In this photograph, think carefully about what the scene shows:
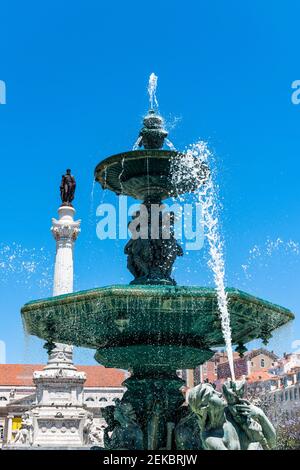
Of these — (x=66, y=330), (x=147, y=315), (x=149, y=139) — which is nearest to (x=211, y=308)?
(x=147, y=315)

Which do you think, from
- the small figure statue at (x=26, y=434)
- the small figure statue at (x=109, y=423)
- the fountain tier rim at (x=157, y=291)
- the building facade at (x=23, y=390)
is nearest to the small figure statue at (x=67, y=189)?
the small figure statue at (x=26, y=434)

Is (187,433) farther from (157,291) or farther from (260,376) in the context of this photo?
(260,376)

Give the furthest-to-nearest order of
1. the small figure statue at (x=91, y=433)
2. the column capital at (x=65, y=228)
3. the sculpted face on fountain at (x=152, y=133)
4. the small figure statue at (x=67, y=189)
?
the small figure statue at (x=67, y=189), the column capital at (x=65, y=228), the small figure statue at (x=91, y=433), the sculpted face on fountain at (x=152, y=133)

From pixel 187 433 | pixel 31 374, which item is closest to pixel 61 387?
pixel 187 433

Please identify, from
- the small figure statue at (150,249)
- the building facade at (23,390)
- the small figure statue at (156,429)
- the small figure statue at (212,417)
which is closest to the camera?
the small figure statue at (212,417)

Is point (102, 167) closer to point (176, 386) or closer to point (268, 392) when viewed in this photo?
point (176, 386)

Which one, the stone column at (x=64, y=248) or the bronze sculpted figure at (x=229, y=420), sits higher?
the stone column at (x=64, y=248)

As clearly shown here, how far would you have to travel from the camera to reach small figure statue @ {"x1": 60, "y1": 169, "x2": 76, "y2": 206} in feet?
133

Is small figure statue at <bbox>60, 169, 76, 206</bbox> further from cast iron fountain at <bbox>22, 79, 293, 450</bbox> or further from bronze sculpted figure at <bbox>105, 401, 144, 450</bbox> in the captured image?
bronze sculpted figure at <bbox>105, 401, 144, 450</bbox>

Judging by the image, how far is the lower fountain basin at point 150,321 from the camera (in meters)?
8.38

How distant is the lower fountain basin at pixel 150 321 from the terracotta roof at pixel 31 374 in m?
58.9

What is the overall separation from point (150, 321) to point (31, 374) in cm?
6365

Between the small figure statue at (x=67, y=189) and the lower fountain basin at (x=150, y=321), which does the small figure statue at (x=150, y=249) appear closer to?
the lower fountain basin at (x=150, y=321)

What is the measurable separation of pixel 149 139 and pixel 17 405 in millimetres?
58817
